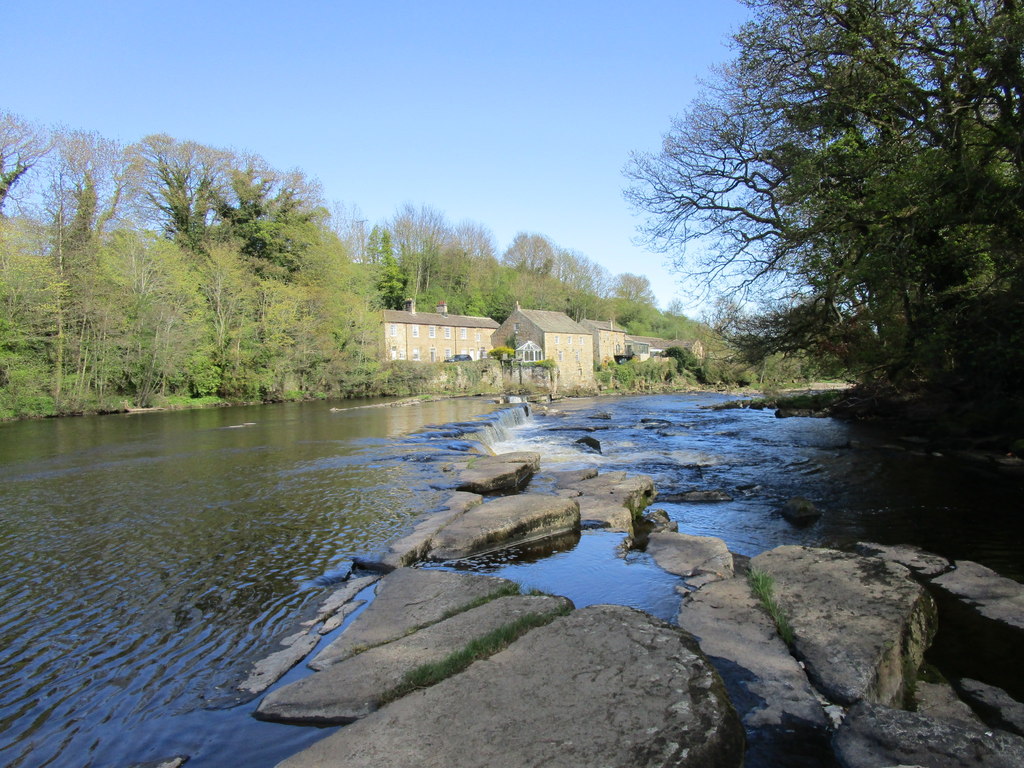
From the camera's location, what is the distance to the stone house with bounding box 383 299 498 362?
2143 inches

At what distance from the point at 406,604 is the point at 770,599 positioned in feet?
10.7

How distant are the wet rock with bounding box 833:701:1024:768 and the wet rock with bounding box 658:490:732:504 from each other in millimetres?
7169

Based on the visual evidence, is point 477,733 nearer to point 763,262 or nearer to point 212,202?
point 763,262

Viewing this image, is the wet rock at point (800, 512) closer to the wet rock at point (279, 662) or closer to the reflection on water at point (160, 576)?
the reflection on water at point (160, 576)

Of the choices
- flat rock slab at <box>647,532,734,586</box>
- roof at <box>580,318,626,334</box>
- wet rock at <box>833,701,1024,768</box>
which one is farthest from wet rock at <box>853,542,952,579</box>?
roof at <box>580,318,626,334</box>

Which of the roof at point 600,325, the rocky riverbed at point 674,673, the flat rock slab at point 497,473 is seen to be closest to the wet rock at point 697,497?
the flat rock slab at point 497,473

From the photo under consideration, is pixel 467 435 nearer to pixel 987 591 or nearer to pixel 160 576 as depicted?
pixel 160 576

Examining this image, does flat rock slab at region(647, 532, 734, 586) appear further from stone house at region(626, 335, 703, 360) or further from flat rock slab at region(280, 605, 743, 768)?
stone house at region(626, 335, 703, 360)

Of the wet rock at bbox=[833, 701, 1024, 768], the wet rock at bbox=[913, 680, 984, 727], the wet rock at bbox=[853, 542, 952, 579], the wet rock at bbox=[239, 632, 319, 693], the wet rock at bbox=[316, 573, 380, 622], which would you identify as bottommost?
the wet rock at bbox=[913, 680, 984, 727]

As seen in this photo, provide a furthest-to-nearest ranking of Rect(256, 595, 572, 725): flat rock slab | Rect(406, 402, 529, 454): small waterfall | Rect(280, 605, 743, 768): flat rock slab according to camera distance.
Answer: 1. Rect(406, 402, 529, 454): small waterfall
2. Rect(256, 595, 572, 725): flat rock slab
3. Rect(280, 605, 743, 768): flat rock slab

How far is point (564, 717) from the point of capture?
124 inches

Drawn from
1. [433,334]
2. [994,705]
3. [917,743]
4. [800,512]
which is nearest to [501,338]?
[433,334]

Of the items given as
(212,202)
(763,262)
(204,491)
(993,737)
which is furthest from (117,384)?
(993,737)

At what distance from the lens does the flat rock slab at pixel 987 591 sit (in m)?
5.06
